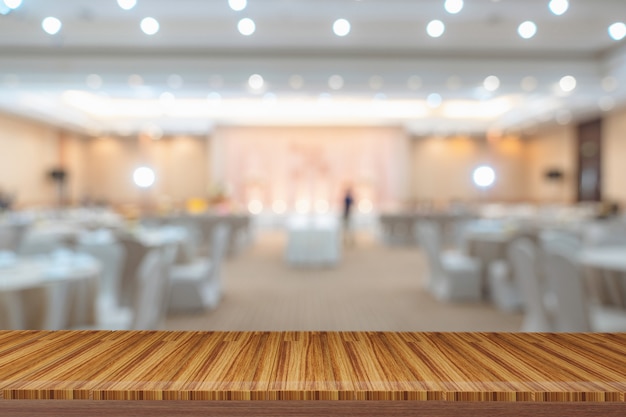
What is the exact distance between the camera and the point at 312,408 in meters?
1.00

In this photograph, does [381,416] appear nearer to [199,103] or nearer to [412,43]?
[412,43]

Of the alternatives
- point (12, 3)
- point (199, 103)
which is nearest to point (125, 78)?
point (12, 3)

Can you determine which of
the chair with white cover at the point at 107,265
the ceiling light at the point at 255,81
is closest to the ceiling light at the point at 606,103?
the ceiling light at the point at 255,81

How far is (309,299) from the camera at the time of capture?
634 cm

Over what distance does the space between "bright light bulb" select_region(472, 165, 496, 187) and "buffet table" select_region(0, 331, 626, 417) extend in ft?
59.8

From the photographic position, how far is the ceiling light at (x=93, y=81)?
373 inches

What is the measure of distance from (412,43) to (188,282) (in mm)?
5820

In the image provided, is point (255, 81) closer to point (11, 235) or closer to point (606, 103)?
point (11, 235)

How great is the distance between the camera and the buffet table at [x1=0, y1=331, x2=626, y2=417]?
99 cm

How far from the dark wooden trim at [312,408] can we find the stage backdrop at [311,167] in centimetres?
1669

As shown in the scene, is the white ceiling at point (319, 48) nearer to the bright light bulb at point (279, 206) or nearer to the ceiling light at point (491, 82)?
the ceiling light at point (491, 82)

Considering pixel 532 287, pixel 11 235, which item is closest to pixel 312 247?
pixel 11 235

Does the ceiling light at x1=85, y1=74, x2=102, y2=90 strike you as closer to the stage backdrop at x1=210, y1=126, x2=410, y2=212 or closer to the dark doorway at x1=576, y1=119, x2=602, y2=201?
the stage backdrop at x1=210, y1=126, x2=410, y2=212

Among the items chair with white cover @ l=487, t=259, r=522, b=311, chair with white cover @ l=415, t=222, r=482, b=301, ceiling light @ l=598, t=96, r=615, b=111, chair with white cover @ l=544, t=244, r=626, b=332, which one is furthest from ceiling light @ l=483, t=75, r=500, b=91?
chair with white cover @ l=544, t=244, r=626, b=332
